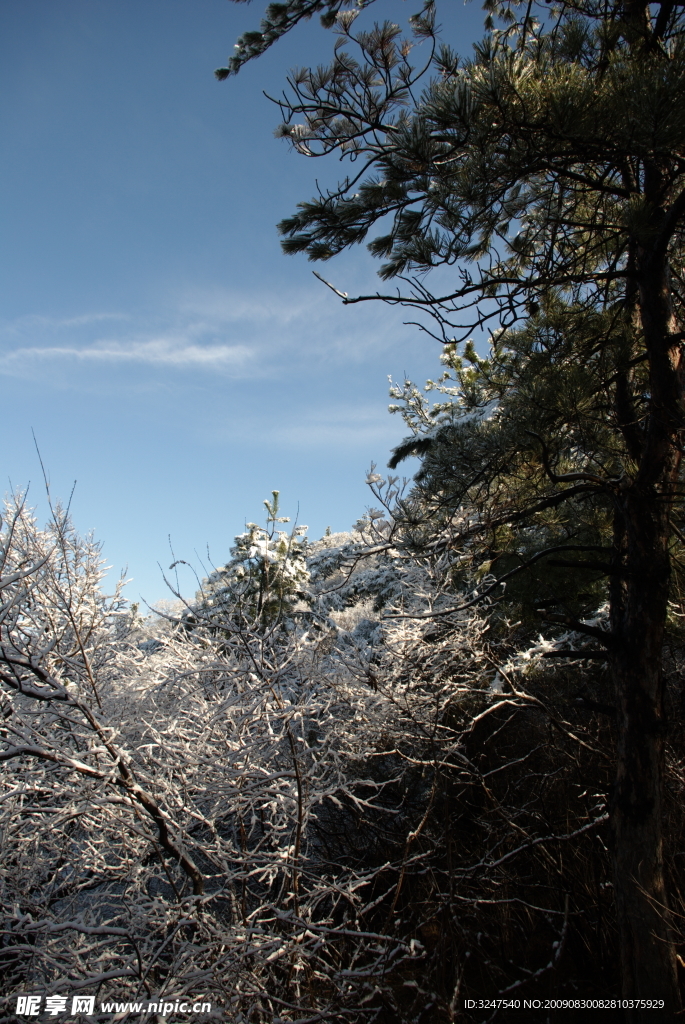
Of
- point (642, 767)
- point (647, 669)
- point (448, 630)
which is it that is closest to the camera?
point (642, 767)

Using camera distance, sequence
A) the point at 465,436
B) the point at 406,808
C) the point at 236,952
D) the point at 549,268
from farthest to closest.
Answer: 1. the point at 406,808
2. the point at 465,436
3. the point at 549,268
4. the point at 236,952

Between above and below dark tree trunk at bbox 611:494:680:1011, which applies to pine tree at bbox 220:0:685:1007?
above

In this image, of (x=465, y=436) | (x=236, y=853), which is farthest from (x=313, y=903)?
(x=465, y=436)

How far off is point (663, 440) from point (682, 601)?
6.34 feet

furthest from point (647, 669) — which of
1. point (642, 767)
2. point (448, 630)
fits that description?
point (448, 630)

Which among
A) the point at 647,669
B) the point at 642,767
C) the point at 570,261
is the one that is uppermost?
the point at 570,261

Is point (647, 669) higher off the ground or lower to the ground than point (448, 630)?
lower

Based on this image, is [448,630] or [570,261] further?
[448,630]

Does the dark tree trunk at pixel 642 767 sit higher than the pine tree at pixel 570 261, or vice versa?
the pine tree at pixel 570 261

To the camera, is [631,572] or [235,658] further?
[235,658]

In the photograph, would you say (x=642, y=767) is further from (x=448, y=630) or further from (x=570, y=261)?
(x=570, y=261)

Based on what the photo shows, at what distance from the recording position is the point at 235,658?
4422mm

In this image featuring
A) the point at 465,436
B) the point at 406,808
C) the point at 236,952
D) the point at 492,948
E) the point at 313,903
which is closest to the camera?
the point at 236,952

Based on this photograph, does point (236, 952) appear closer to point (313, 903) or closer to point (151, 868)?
point (313, 903)
